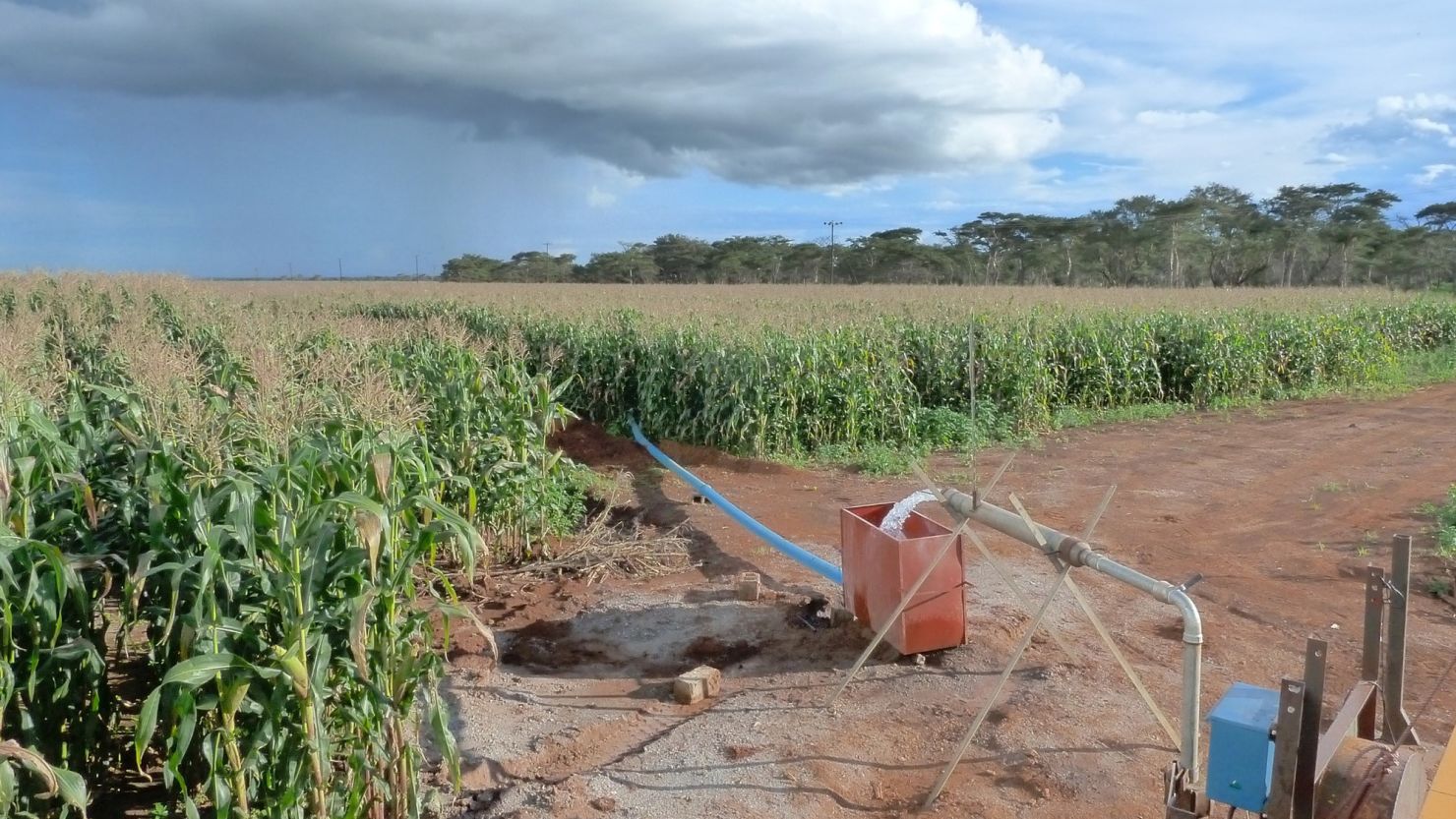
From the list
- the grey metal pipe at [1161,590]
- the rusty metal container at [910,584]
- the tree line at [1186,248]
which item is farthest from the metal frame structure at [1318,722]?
the tree line at [1186,248]

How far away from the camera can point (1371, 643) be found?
2.89m

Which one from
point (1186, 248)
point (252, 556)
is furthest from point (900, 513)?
point (1186, 248)

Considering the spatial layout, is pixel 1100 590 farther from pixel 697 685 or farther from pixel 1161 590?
pixel 1161 590

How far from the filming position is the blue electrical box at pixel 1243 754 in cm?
252

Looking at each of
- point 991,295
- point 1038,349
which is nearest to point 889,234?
point 991,295

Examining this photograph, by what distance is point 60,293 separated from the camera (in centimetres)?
1969

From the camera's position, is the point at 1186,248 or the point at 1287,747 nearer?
the point at 1287,747

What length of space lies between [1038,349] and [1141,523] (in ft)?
17.8

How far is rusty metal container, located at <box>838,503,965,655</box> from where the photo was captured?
489cm

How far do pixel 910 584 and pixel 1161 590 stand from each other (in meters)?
2.18

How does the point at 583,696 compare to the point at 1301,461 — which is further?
the point at 1301,461

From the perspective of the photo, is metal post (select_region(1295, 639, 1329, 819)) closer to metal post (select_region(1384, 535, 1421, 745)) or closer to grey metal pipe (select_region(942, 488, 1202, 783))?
grey metal pipe (select_region(942, 488, 1202, 783))

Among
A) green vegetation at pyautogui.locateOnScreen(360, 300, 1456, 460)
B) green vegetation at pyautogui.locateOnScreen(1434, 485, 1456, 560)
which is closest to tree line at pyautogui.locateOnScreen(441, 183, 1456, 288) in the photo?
green vegetation at pyautogui.locateOnScreen(360, 300, 1456, 460)

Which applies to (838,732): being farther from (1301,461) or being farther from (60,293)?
(60,293)
